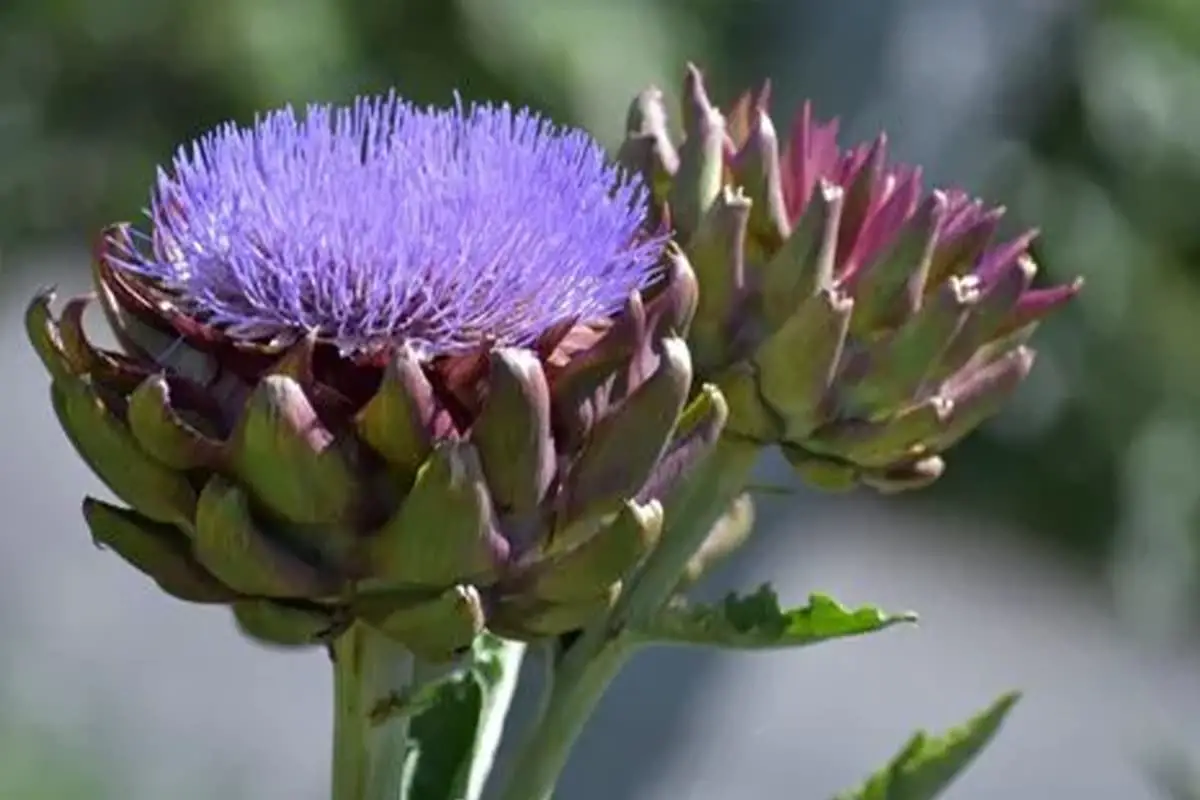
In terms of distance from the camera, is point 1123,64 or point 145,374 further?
point 1123,64

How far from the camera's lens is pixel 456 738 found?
989 mm

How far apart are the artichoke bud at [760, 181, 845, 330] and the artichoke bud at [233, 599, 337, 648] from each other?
A: 22 cm


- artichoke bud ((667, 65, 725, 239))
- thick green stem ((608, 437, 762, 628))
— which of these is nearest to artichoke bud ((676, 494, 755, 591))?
thick green stem ((608, 437, 762, 628))

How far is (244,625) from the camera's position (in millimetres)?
860

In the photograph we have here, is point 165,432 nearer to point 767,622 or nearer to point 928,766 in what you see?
point 767,622

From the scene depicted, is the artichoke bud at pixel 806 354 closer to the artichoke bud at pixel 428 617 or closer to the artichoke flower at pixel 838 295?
the artichoke flower at pixel 838 295

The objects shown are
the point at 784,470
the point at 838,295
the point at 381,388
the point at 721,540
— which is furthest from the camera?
the point at 784,470

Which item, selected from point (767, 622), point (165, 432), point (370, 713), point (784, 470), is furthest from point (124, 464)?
point (784, 470)

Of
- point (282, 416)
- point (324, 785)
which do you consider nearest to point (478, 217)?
point (282, 416)

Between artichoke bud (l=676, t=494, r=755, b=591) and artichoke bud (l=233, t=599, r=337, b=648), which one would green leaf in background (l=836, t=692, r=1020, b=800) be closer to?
artichoke bud (l=676, t=494, r=755, b=591)

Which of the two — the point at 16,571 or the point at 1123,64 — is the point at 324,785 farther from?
the point at 1123,64

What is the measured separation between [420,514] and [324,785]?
2.50 metres

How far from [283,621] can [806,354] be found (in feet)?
0.78

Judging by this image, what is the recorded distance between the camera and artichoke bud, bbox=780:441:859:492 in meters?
1.01
